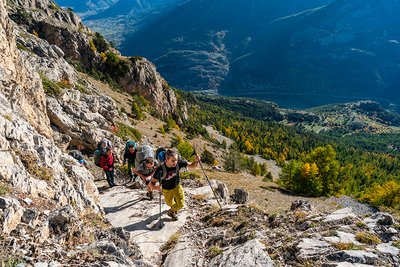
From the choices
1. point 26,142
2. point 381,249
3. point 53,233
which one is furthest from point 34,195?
point 381,249

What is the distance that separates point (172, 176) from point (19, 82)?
620 inches

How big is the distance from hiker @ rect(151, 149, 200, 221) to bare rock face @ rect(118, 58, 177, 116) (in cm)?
8701

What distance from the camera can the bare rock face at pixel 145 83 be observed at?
96875 mm

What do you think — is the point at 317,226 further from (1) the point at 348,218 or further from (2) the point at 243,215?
(2) the point at 243,215

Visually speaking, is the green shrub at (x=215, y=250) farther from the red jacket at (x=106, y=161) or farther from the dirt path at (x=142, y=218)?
the red jacket at (x=106, y=161)

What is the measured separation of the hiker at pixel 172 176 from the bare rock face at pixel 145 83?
87010mm

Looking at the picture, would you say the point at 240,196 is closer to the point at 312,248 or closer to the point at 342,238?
the point at 342,238

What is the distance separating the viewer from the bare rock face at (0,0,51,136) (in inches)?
732

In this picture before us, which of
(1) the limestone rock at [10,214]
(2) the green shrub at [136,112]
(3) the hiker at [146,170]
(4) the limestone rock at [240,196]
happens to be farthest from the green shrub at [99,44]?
(1) the limestone rock at [10,214]

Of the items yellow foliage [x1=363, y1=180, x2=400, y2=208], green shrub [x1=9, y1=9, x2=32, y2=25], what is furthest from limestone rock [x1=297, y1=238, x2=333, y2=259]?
green shrub [x1=9, y1=9, x2=32, y2=25]

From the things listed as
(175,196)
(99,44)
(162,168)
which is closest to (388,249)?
(175,196)

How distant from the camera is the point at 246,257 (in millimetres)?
9086

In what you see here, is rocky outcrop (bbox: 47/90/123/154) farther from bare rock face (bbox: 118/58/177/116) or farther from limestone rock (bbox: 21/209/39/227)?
bare rock face (bbox: 118/58/177/116)

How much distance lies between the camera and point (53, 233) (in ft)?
25.7
